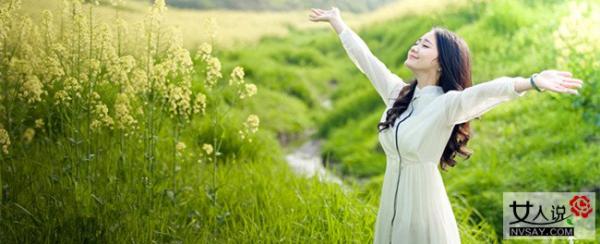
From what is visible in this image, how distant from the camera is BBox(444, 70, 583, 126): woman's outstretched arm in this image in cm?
192

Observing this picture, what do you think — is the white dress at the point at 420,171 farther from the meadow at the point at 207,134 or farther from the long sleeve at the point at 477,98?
the meadow at the point at 207,134

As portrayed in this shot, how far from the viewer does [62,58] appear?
293cm

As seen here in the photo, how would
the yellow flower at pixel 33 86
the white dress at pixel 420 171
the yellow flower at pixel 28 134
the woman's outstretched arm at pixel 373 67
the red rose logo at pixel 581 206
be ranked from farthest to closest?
1. the red rose logo at pixel 581 206
2. the yellow flower at pixel 28 134
3. the yellow flower at pixel 33 86
4. the woman's outstretched arm at pixel 373 67
5. the white dress at pixel 420 171

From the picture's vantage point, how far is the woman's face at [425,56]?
2.23 meters

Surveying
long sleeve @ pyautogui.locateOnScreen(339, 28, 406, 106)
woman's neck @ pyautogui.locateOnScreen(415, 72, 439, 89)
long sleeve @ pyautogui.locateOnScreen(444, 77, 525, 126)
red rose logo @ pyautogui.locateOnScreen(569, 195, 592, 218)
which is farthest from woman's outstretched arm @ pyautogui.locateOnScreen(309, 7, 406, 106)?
red rose logo @ pyautogui.locateOnScreen(569, 195, 592, 218)

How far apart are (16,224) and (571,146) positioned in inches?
119

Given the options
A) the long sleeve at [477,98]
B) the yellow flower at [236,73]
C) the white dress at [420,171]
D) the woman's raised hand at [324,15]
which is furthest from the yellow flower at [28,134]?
the long sleeve at [477,98]

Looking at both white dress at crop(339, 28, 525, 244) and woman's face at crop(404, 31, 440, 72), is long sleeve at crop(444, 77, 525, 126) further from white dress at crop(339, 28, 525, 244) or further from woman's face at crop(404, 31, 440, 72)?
woman's face at crop(404, 31, 440, 72)

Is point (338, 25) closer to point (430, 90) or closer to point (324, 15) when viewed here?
point (324, 15)

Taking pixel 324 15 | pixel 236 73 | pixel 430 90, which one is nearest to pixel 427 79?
pixel 430 90

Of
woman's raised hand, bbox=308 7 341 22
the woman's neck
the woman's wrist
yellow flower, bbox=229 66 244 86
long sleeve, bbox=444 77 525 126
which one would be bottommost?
long sleeve, bbox=444 77 525 126

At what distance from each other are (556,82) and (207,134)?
272 cm

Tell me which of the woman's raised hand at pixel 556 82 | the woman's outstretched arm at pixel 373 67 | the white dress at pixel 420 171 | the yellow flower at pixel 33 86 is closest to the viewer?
the woman's raised hand at pixel 556 82

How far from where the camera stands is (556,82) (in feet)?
6.28
